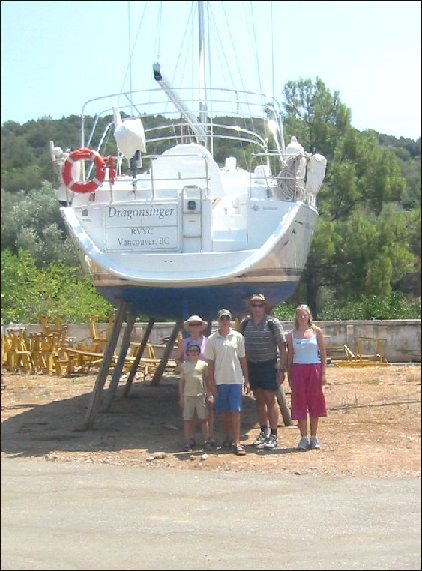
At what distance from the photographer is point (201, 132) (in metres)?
13.1

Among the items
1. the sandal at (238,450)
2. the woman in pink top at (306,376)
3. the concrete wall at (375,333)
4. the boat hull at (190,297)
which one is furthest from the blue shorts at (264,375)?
the concrete wall at (375,333)

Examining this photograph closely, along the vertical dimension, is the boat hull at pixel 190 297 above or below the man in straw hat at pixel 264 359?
above

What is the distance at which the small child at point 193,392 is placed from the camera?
840 centimetres

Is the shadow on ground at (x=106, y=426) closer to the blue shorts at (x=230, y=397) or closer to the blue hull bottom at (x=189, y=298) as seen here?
the blue shorts at (x=230, y=397)

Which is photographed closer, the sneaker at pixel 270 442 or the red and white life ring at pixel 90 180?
the sneaker at pixel 270 442

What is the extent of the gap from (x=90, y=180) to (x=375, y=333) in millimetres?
9757

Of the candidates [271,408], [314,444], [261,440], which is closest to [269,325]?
[271,408]

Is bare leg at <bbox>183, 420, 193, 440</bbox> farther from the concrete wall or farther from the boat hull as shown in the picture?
the concrete wall

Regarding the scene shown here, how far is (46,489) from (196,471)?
6.45 ft

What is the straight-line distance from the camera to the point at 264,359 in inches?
336

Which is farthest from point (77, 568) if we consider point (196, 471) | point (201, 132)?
point (201, 132)

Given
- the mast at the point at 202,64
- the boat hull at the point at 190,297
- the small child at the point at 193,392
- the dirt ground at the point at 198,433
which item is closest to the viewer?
the dirt ground at the point at 198,433

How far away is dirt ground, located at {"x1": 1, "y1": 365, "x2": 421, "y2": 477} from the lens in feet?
24.7

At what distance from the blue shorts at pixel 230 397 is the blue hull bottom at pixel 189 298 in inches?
61.7
